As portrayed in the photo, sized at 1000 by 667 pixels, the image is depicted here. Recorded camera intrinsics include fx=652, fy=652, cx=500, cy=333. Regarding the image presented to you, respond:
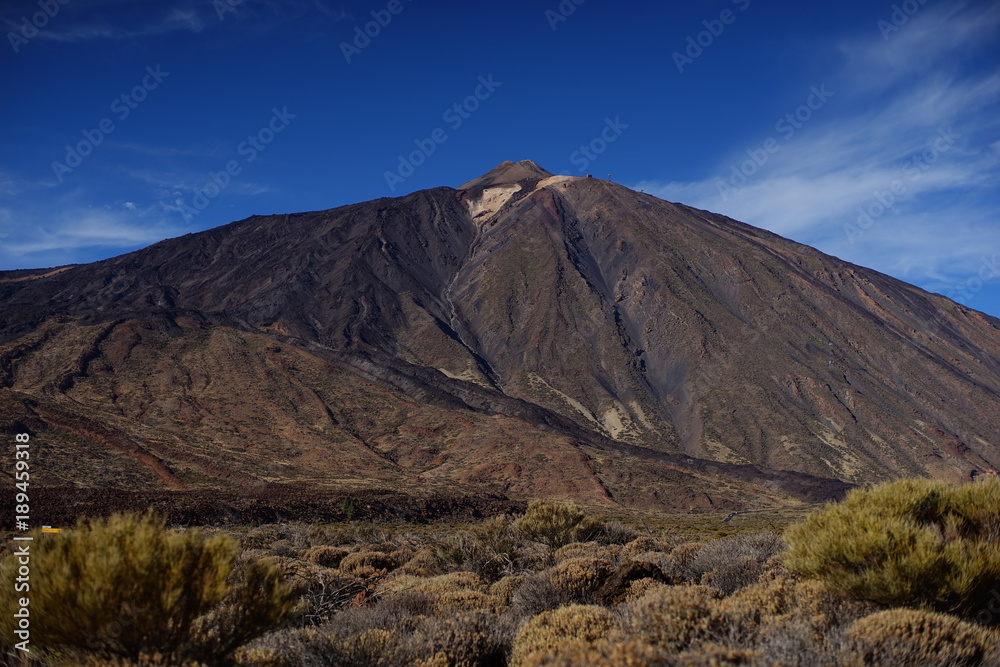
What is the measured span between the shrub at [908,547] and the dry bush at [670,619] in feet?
4.32

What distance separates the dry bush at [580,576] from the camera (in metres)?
7.90

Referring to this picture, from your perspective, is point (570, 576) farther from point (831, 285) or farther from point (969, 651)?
point (831, 285)

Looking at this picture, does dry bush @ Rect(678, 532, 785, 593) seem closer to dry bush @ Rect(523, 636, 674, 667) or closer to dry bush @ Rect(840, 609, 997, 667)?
dry bush @ Rect(840, 609, 997, 667)

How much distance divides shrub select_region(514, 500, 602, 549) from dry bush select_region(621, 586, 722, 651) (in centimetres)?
832

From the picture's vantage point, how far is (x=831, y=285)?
118 metres

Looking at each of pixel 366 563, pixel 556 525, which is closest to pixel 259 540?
pixel 366 563

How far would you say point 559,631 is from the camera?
17.4 ft

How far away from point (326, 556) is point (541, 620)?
7977mm

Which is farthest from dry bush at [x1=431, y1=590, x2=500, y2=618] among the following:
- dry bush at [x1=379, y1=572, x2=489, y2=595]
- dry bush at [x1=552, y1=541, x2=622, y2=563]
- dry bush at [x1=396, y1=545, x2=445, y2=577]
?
dry bush at [x1=552, y1=541, x2=622, y2=563]

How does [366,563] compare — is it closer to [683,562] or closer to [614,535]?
[683,562]

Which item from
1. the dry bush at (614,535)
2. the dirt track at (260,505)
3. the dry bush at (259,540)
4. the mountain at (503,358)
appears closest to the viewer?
the dry bush at (259,540)

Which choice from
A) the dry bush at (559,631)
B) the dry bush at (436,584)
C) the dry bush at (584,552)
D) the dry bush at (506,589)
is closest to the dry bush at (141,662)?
the dry bush at (559,631)

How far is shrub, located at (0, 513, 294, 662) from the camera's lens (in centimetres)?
399

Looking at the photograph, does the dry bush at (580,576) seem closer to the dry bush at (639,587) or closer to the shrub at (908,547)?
the dry bush at (639,587)
